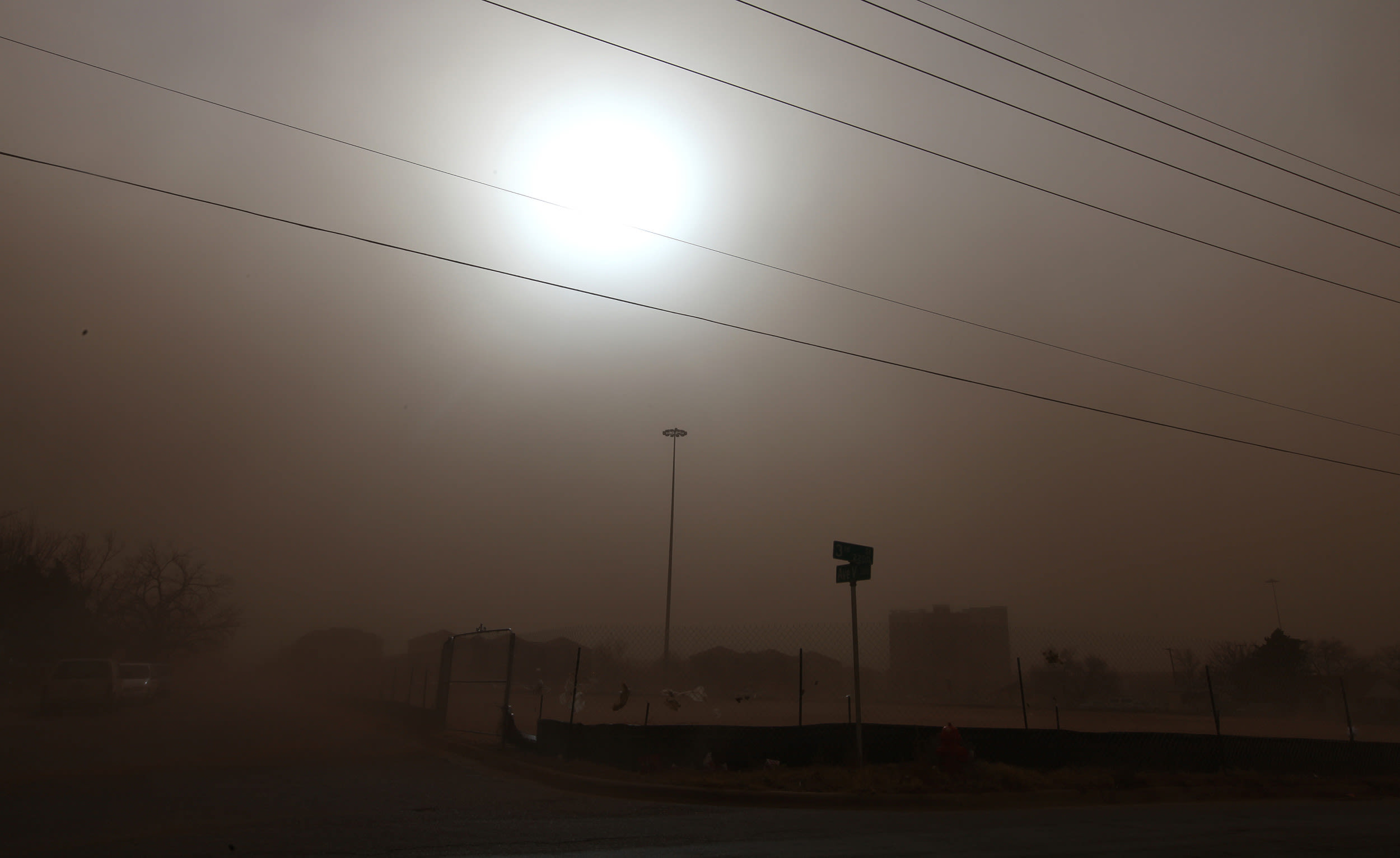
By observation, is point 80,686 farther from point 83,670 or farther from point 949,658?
point 949,658

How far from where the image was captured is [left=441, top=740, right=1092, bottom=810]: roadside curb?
9.02m

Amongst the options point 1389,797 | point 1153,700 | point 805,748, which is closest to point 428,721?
point 805,748

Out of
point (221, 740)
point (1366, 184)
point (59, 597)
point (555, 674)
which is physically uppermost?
point (1366, 184)

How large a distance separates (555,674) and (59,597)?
3784 cm

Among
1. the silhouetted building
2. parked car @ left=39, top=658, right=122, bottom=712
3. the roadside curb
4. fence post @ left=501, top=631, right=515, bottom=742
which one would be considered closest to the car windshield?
parked car @ left=39, top=658, right=122, bottom=712

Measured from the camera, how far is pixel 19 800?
24.6 ft

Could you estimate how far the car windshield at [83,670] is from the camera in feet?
72.6

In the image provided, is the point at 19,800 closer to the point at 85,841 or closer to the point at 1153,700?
the point at 85,841

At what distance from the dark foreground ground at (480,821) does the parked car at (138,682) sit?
16.5m

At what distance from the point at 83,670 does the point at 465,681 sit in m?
14.9

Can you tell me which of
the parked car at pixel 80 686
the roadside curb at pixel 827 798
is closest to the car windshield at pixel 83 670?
the parked car at pixel 80 686

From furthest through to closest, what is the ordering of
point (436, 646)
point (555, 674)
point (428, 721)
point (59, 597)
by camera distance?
point (59, 597) < point (436, 646) < point (555, 674) < point (428, 721)

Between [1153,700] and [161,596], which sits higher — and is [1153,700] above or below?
below

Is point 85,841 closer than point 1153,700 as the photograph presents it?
Yes
